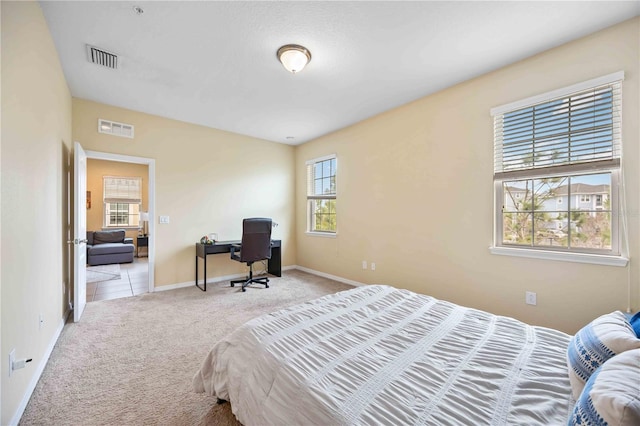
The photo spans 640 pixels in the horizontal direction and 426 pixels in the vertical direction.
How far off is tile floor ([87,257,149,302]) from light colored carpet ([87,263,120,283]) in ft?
0.42

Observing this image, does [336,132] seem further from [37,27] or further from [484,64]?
[37,27]

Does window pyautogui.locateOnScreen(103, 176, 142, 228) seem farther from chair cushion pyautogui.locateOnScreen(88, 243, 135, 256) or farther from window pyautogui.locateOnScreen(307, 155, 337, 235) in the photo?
window pyautogui.locateOnScreen(307, 155, 337, 235)

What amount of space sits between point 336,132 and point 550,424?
4.44 metres

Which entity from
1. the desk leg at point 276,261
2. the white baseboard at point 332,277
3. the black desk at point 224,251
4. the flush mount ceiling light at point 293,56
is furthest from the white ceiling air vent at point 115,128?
the white baseboard at point 332,277

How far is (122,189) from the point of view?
7773 millimetres

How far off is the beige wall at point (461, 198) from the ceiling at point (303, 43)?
209 mm

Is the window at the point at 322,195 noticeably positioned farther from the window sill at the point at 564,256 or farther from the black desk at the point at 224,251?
the window sill at the point at 564,256

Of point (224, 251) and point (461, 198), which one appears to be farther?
→ point (224, 251)

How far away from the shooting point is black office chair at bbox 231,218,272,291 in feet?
13.4

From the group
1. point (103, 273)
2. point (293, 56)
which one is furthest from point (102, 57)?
point (103, 273)

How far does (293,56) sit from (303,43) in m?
0.14

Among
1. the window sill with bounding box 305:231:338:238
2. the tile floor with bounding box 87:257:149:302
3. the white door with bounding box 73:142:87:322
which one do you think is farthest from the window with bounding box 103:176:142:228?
the window sill with bounding box 305:231:338:238

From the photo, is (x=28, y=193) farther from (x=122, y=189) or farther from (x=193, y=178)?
(x=122, y=189)

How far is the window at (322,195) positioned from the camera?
4.94 meters
